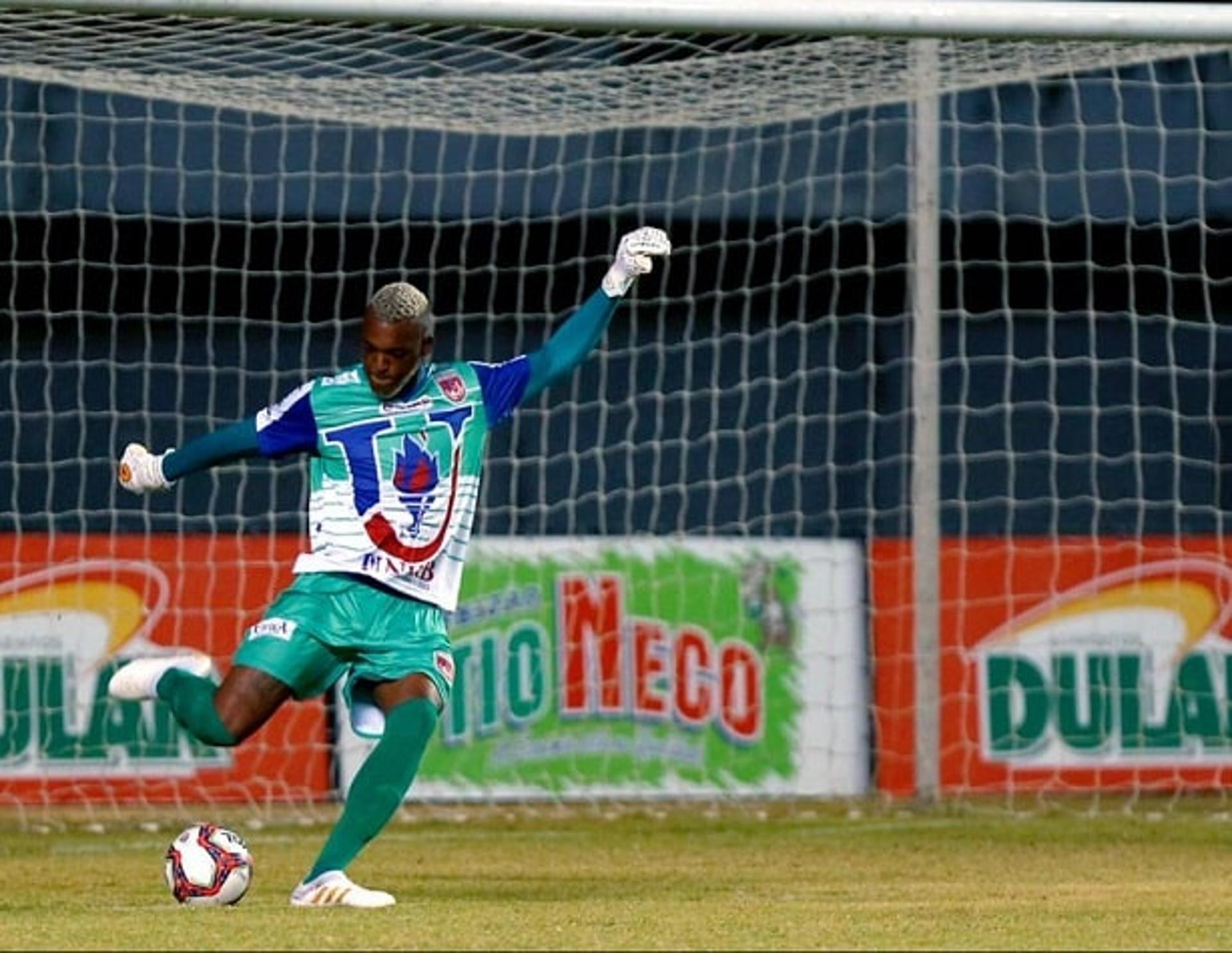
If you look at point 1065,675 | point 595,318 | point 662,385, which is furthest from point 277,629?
point 662,385

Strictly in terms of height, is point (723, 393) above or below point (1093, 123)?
below

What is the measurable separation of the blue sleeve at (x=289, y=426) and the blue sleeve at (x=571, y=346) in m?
0.60

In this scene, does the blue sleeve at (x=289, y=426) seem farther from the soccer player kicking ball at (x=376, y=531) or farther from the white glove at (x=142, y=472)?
the white glove at (x=142, y=472)

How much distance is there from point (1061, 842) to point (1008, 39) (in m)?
3.10

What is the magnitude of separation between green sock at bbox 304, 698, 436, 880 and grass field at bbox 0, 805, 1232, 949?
21cm

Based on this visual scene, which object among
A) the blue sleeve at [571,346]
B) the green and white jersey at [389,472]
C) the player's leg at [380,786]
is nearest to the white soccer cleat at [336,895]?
the player's leg at [380,786]

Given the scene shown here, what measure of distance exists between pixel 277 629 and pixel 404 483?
53 centimetres

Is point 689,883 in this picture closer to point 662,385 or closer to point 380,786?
point 380,786

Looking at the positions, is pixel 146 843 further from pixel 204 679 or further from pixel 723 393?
pixel 723 393

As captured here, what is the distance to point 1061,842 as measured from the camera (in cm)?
1099

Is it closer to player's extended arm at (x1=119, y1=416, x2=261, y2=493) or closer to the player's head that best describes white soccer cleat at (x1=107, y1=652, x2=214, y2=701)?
player's extended arm at (x1=119, y1=416, x2=261, y2=493)

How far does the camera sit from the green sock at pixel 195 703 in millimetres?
7703

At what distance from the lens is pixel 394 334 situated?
765 centimetres

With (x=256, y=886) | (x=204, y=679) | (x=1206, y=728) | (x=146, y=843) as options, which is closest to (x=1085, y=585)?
(x=1206, y=728)
